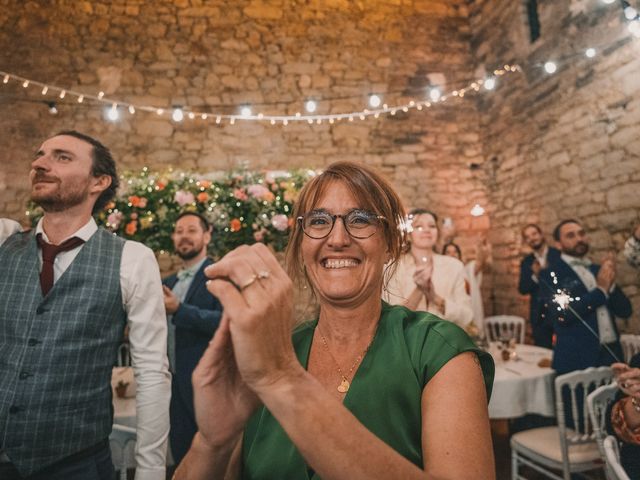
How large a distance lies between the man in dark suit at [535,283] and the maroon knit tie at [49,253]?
3.94 m

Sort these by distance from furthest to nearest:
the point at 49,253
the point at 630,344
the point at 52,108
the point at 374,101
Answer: the point at 374,101, the point at 52,108, the point at 630,344, the point at 49,253

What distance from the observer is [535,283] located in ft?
14.5

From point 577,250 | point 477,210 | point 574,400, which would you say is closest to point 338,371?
point 574,400

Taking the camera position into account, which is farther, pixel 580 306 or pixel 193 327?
pixel 580 306

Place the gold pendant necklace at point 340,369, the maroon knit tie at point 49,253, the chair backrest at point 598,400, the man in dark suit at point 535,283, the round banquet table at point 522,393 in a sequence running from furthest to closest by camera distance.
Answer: the man in dark suit at point 535,283 → the round banquet table at point 522,393 → the chair backrest at point 598,400 → the maroon knit tie at point 49,253 → the gold pendant necklace at point 340,369

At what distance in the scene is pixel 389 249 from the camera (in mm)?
1193

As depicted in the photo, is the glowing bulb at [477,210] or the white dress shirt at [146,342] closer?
→ the white dress shirt at [146,342]

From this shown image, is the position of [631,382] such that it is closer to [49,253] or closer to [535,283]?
[49,253]

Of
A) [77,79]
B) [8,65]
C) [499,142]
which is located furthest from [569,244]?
[8,65]

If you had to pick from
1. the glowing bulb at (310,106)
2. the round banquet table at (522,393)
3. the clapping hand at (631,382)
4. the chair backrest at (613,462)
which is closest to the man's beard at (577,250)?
the round banquet table at (522,393)

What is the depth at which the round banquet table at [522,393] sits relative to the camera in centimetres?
278

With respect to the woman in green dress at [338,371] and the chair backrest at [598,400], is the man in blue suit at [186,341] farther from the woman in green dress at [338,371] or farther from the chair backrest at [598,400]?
the chair backrest at [598,400]

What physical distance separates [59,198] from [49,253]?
0.72ft

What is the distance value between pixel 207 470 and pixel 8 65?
7279 millimetres
